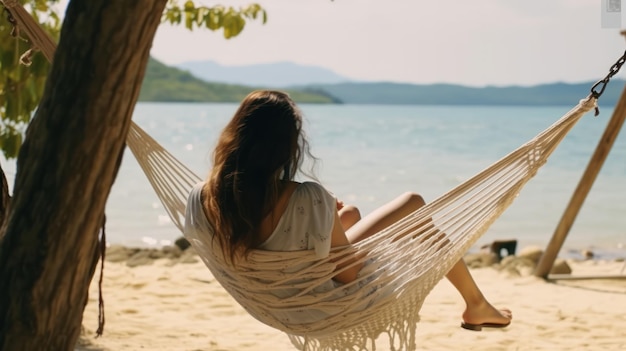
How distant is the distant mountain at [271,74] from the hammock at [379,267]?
30508mm

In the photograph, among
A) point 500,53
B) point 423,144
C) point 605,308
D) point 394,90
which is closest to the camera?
point 605,308

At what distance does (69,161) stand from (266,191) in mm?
584

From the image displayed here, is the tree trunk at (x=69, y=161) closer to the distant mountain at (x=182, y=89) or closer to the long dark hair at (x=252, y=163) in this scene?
the long dark hair at (x=252, y=163)

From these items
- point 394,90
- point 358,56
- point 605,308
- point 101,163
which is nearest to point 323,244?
point 101,163

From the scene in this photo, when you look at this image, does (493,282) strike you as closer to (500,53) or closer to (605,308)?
(605,308)

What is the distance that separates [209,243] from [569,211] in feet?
7.57

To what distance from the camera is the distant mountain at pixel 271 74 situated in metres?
34.2

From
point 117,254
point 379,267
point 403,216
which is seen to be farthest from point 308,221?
point 117,254

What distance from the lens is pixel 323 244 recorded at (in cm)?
201

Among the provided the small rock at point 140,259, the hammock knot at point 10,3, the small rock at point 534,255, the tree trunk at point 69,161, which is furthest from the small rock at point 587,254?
the tree trunk at point 69,161

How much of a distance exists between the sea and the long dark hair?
69 mm

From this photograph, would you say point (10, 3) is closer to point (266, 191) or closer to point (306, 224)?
point (266, 191)

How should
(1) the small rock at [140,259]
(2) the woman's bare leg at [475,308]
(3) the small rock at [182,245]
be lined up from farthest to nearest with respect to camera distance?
(3) the small rock at [182,245], (1) the small rock at [140,259], (2) the woman's bare leg at [475,308]

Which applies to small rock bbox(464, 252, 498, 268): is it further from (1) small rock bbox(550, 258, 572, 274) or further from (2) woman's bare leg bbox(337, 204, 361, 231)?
(2) woman's bare leg bbox(337, 204, 361, 231)
